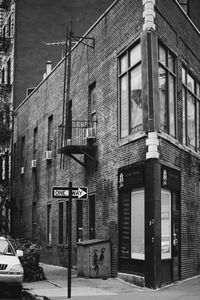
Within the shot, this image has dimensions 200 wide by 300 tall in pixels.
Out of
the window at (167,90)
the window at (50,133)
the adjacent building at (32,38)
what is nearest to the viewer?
the window at (167,90)

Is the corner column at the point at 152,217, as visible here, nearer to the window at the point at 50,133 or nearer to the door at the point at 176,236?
the door at the point at 176,236

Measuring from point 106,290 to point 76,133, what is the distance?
8.84m

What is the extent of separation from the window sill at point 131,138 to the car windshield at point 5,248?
471cm

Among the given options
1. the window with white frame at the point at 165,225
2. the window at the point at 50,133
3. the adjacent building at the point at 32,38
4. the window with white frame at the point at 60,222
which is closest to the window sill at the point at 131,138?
the window with white frame at the point at 165,225

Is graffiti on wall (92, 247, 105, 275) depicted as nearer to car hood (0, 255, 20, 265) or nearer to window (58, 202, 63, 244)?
car hood (0, 255, 20, 265)

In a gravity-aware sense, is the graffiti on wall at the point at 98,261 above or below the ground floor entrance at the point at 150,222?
below

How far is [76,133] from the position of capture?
909 inches

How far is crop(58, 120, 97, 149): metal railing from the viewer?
20672 mm

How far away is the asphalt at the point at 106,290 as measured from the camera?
13.9 meters

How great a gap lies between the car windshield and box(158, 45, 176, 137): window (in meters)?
5.60

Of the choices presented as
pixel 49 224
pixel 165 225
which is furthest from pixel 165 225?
pixel 49 224

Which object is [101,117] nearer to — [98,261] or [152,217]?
[98,261]

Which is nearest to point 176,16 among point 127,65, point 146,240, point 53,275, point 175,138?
point 127,65

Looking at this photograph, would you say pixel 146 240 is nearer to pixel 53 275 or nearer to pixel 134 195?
pixel 134 195
